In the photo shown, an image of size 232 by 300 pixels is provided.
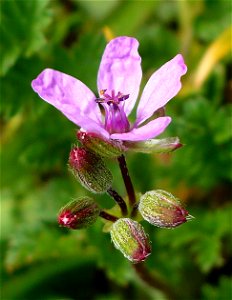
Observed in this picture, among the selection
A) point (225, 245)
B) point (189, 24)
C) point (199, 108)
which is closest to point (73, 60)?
point (199, 108)

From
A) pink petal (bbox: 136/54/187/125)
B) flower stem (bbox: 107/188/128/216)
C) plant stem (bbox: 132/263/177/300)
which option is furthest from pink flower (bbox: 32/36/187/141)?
plant stem (bbox: 132/263/177/300)

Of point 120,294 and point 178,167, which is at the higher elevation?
point 178,167

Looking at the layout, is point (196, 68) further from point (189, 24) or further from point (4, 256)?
point (4, 256)

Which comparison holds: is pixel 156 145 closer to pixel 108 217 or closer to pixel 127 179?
pixel 127 179

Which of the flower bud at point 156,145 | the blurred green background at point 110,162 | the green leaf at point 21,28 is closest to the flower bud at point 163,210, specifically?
the flower bud at point 156,145

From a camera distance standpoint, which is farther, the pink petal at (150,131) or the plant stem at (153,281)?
the plant stem at (153,281)

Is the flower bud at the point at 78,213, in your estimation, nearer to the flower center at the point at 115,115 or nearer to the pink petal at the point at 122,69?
the flower center at the point at 115,115

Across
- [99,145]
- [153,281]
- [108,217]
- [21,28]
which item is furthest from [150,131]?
[21,28]

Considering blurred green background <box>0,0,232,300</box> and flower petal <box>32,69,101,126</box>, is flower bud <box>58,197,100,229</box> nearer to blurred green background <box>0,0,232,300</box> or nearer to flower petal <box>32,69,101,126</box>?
flower petal <box>32,69,101,126</box>
